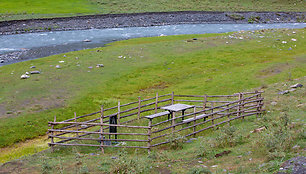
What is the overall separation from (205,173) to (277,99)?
12.3m

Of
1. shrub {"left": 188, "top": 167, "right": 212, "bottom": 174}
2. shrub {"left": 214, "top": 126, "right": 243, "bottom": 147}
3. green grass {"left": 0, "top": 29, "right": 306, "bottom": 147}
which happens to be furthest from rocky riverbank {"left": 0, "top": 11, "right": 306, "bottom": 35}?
shrub {"left": 188, "top": 167, "right": 212, "bottom": 174}

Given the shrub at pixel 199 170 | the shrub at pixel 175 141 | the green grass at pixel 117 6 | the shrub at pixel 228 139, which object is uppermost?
the green grass at pixel 117 6

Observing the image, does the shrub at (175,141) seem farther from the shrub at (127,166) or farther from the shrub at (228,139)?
the shrub at (127,166)

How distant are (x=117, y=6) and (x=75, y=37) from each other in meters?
35.7

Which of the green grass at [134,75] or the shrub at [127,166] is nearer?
the shrub at [127,166]

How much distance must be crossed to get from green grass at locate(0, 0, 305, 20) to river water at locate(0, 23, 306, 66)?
1632cm

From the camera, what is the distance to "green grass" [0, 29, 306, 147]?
22.7 m

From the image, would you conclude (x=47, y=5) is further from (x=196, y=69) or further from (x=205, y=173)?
(x=205, y=173)

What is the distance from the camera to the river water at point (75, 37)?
45.2 m

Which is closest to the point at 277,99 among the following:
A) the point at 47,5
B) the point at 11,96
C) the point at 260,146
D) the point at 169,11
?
the point at 260,146

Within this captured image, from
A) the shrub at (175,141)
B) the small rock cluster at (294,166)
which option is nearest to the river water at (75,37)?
the shrub at (175,141)

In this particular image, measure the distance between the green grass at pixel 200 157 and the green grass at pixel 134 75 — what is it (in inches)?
246

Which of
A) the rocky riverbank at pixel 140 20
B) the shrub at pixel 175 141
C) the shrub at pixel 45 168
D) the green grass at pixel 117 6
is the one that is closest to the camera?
the shrub at pixel 45 168

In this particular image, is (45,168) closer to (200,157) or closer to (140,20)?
(200,157)
